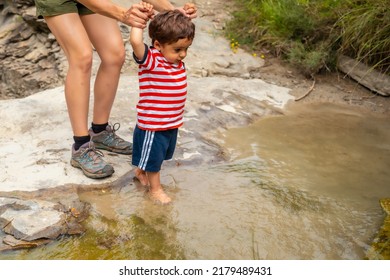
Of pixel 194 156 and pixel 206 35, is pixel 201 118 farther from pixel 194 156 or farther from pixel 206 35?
pixel 206 35

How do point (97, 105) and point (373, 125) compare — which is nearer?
point (97, 105)

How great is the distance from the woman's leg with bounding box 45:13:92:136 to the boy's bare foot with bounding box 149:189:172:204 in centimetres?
61

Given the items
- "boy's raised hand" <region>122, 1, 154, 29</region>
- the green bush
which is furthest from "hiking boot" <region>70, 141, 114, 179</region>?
the green bush

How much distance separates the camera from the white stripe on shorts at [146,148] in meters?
3.02

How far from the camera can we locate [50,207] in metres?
2.91

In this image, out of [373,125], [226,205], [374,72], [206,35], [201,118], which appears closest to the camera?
[226,205]

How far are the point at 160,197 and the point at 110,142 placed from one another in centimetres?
67

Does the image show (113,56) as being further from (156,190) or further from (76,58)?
(156,190)

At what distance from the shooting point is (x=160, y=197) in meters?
3.13

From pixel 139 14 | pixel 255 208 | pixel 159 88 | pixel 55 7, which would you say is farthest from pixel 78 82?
pixel 255 208

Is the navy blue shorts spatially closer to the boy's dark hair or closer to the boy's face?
the boy's face

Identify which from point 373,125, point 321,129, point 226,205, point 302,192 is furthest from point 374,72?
Result: point 226,205

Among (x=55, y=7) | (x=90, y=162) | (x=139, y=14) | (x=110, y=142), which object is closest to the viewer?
(x=139, y=14)
